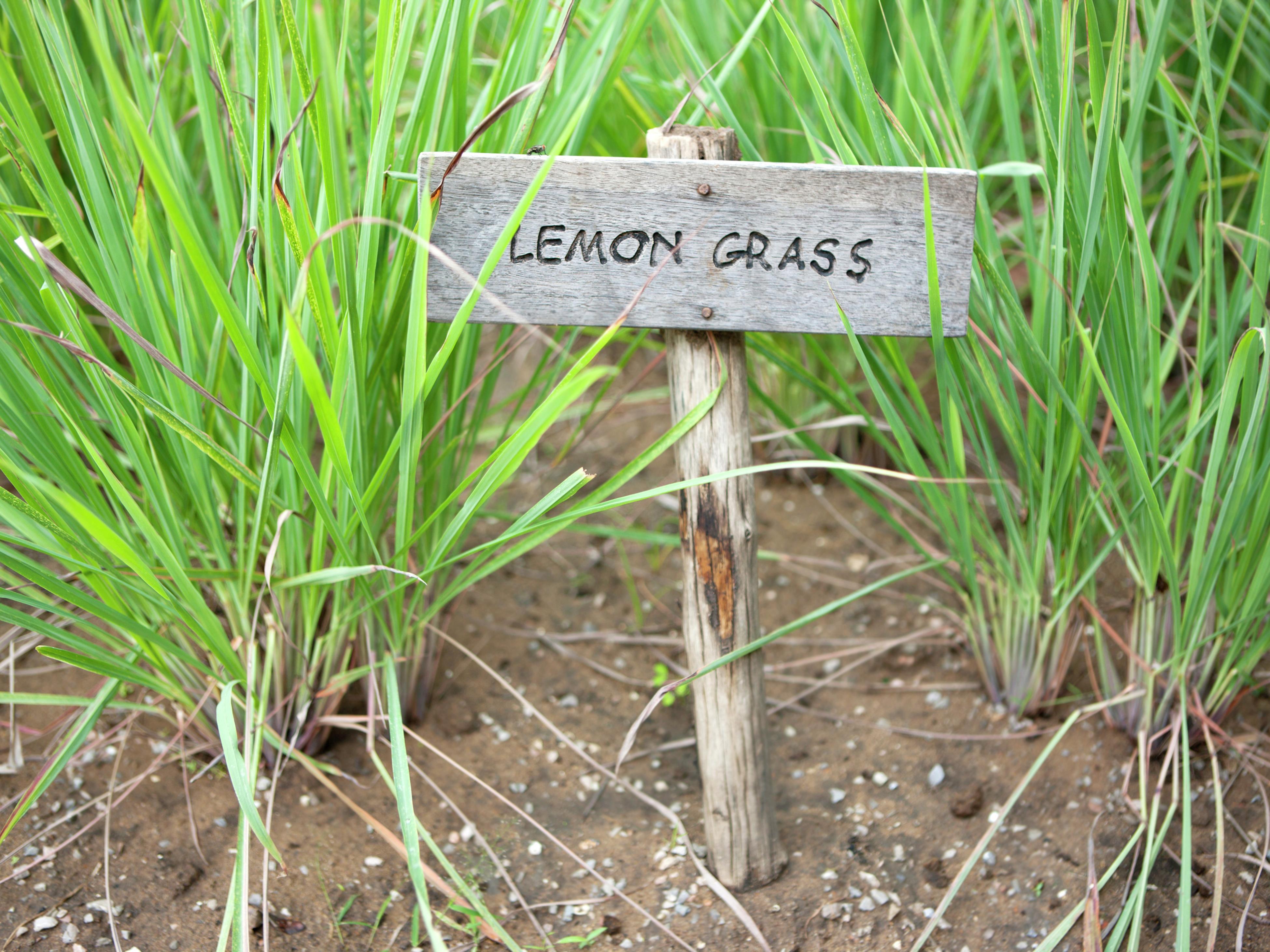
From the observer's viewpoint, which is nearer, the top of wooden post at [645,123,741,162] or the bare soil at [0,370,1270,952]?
the top of wooden post at [645,123,741,162]

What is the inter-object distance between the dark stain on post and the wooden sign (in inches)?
7.1

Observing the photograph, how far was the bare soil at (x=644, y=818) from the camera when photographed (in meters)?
0.93

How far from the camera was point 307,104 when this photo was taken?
685 mm

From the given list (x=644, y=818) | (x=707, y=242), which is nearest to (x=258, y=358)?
(x=707, y=242)

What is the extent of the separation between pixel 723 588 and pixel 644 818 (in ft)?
1.15

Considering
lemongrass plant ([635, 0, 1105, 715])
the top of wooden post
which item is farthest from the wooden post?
lemongrass plant ([635, 0, 1105, 715])

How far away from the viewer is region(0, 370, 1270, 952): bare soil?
36.6 inches

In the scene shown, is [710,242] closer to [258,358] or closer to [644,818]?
[258,358]

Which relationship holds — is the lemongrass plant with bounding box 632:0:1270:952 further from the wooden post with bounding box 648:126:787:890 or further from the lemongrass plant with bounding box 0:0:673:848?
the lemongrass plant with bounding box 0:0:673:848

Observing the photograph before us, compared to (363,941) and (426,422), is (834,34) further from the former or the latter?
(363,941)

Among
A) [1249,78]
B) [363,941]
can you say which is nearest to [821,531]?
[363,941]

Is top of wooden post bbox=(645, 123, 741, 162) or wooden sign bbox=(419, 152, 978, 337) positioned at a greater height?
top of wooden post bbox=(645, 123, 741, 162)

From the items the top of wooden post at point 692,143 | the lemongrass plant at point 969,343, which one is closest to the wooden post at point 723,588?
the top of wooden post at point 692,143

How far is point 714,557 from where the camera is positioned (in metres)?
0.90
